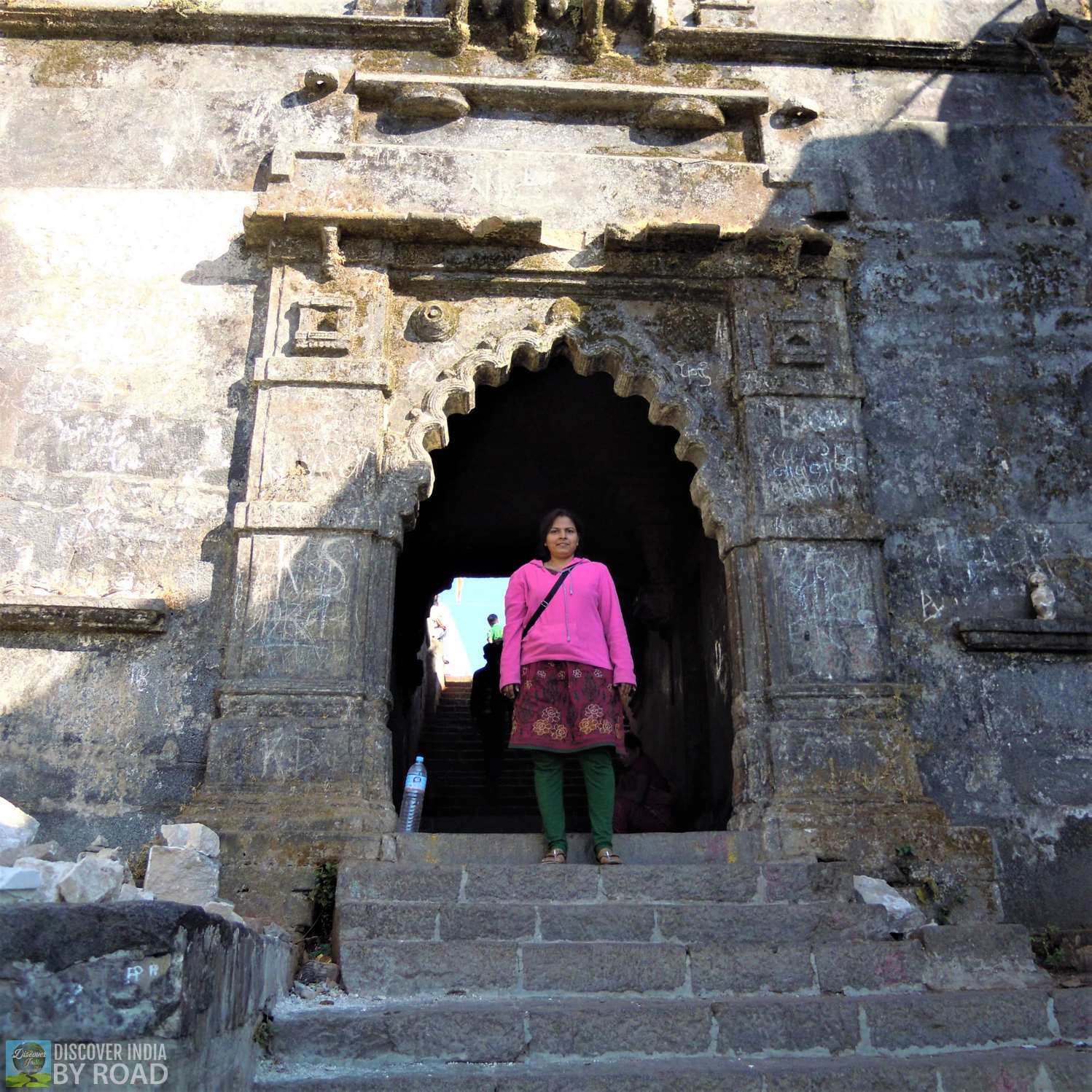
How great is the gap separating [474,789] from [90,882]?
887cm

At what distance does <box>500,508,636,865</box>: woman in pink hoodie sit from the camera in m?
4.89

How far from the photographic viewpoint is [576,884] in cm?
447

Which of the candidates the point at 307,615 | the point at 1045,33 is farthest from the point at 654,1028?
the point at 1045,33

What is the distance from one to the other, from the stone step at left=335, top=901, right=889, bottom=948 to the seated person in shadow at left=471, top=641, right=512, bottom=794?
5935 millimetres

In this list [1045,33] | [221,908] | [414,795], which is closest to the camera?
[221,908]

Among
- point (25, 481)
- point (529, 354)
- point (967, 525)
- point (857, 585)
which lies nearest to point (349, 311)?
point (529, 354)

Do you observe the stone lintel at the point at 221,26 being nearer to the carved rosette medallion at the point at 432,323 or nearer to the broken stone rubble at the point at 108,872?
the carved rosette medallion at the point at 432,323

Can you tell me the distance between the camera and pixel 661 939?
13.7 feet

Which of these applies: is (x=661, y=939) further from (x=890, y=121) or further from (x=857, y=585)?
(x=890, y=121)

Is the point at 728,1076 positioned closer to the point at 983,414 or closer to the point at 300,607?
the point at 300,607

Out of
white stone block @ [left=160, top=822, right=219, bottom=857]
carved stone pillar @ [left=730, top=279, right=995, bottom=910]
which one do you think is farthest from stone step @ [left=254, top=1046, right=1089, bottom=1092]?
carved stone pillar @ [left=730, top=279, right=995, bottom=910]

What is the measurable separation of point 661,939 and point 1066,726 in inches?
109

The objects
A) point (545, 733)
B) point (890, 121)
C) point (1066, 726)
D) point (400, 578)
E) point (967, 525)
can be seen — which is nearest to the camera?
point (545, 733)

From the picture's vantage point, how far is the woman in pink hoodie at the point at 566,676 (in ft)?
16.0
